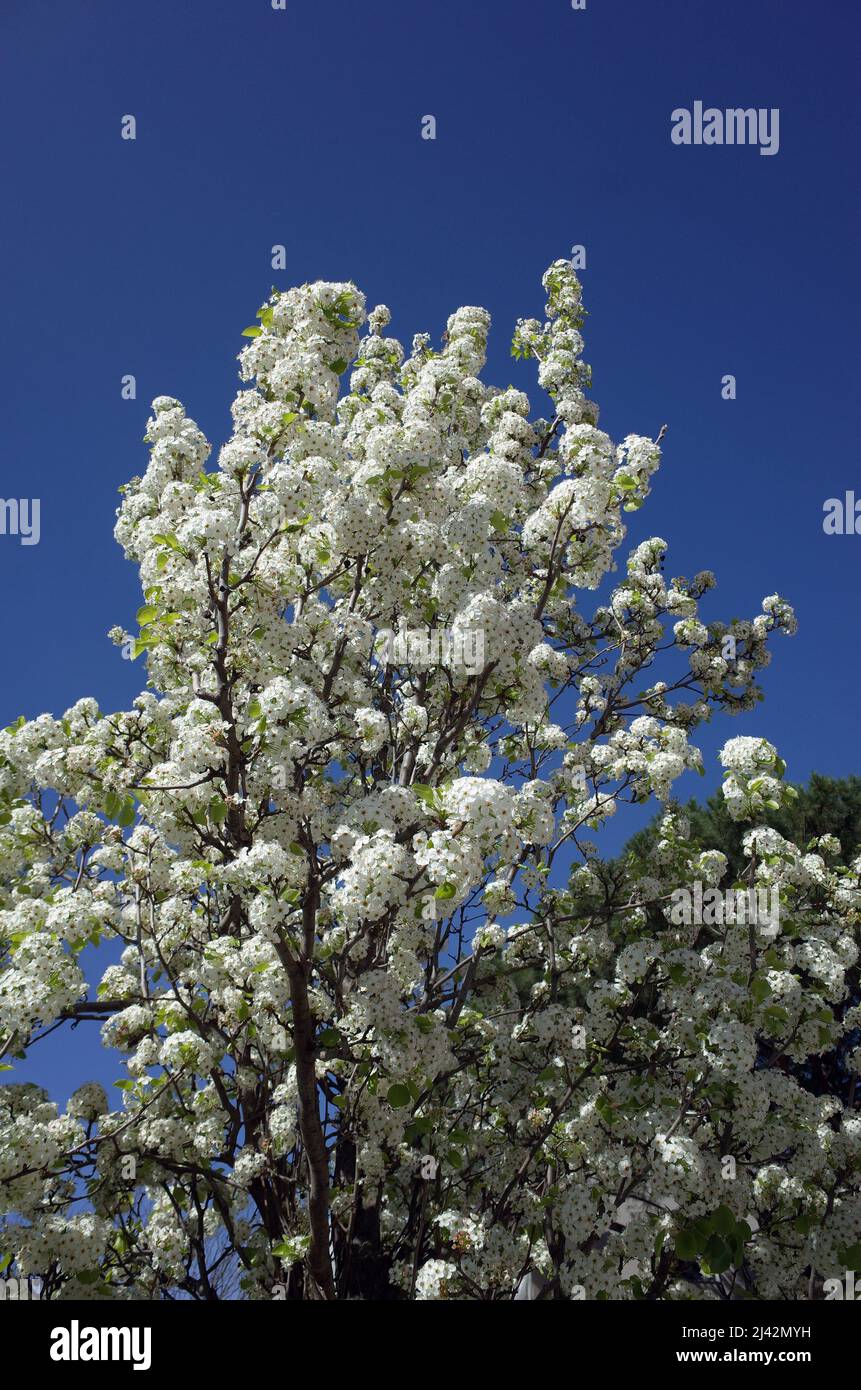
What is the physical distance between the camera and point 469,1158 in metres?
7.45

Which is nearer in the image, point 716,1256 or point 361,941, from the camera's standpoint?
point 716,1256

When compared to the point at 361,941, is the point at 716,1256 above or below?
below

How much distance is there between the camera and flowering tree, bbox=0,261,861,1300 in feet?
17.2

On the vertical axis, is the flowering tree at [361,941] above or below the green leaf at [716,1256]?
above

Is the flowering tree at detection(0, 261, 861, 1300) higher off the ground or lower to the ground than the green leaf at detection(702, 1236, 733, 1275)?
higher

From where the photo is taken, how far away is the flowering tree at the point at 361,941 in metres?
5.24

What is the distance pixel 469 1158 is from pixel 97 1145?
285 centimetres

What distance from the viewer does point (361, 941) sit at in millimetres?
6785

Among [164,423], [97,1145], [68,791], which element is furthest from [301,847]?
[164,423]

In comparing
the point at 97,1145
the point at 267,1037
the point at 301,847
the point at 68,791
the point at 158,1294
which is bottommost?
the point at 158,1294

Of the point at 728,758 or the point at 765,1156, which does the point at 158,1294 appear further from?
the point at 728,758
